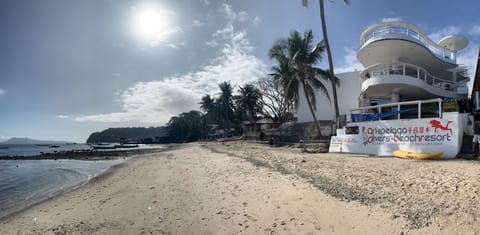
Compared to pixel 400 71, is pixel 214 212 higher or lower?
lower

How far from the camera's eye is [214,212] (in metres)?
6.06

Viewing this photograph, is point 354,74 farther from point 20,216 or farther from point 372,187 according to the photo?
point 20,216

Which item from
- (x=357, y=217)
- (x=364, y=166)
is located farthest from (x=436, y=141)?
(x=357, y=217)

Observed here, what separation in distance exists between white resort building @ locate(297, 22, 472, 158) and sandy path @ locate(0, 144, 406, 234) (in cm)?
711

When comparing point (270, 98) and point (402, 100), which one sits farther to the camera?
point (270, 98)

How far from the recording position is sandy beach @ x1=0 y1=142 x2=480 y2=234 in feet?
15.1

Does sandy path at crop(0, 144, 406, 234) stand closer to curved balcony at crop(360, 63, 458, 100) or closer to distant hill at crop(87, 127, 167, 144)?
curved balcony at crop(360, 63, 458, 100)

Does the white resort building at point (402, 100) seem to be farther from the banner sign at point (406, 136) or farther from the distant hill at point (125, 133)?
the distant hill at point (125, 133)

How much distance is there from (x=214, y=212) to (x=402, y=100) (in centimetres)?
2213

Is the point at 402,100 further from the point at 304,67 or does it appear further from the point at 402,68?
the point at 304,67

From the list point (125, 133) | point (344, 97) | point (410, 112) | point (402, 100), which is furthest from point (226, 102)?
point (125, 133)

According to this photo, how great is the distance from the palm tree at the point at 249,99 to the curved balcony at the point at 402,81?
73.8 feet

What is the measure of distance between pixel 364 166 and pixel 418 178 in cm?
236

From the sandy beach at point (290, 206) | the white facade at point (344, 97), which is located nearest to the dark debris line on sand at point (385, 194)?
the sandy beach at point (290, 206)
